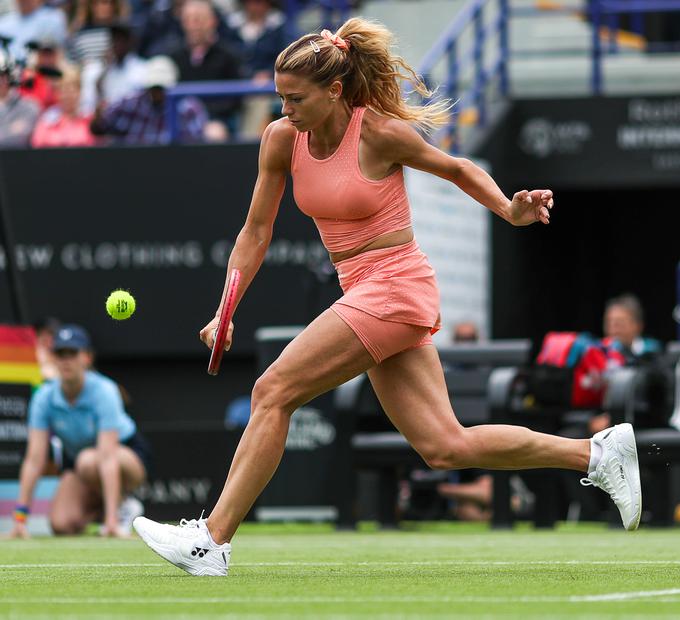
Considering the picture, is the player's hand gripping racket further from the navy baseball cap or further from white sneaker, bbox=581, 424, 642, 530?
the navy baseball cap

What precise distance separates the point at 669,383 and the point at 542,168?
4.90m

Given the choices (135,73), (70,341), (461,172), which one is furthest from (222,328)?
(135,73)

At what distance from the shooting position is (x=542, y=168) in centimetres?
1634

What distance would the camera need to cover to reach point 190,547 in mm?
6348

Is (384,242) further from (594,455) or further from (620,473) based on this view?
(620,473)

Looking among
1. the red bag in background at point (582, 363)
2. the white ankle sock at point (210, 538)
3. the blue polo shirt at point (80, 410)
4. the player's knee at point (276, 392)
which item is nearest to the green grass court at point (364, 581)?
the white ankle sock at point (210, 538)

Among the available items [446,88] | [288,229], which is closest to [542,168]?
[446,88]

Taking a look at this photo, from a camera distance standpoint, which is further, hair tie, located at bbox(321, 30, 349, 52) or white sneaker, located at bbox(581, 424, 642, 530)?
white sneaker, located at bbox(581, 424, 642, 530)

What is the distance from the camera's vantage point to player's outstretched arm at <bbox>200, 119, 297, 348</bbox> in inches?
260

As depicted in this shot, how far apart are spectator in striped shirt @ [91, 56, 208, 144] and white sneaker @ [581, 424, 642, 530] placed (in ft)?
31.7

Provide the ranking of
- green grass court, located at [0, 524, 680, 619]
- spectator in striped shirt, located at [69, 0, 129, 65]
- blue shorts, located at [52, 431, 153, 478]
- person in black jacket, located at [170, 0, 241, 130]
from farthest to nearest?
1. spectator in striped shirt, located at [69, 0, 129, 65]
2. person in black jacket, located at [170, 0, 241, 130]
3. blue shorts, located at [52, 431, 153, 478]
4. green grass court, located at [0, 524, 680, 619]

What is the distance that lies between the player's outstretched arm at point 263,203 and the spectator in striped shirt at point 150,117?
927 centimetres

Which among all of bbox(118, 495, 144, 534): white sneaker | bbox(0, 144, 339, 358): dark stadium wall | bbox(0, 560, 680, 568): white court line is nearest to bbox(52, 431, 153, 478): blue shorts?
bbox(118, 495, 144, 534): white sneaker

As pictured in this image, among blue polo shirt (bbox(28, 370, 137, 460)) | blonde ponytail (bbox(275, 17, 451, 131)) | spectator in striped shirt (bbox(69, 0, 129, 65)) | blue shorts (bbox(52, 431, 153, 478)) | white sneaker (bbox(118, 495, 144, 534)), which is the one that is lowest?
white sneaker (bbox(118, 495, 144, 534))
